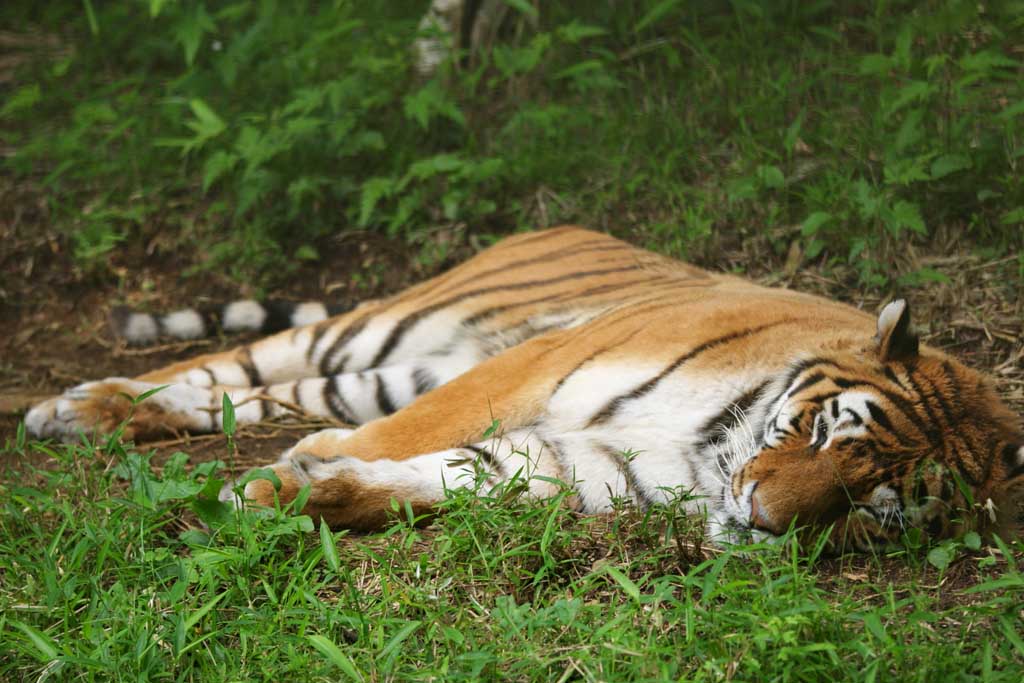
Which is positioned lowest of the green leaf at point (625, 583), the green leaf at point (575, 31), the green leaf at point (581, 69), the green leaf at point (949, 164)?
the green leaf at point (625, 583)

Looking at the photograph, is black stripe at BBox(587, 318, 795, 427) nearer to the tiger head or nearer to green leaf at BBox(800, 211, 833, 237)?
the tiger head

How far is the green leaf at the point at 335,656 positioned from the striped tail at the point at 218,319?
7.10ft

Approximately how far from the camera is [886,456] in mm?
2074

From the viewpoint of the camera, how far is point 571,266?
3436 mm

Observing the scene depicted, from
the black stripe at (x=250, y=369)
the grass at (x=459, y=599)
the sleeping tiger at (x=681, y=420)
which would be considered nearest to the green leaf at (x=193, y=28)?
the black stripe at (x=250, y=369)

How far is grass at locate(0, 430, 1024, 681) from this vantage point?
1.75m

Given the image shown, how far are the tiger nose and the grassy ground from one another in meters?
0.06

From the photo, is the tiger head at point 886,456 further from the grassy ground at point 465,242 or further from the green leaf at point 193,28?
the green leaf at point 193,28

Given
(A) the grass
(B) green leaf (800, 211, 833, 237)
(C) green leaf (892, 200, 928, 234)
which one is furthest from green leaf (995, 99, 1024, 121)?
(A) the grass

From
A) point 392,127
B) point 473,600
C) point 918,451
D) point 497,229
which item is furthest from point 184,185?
point 918,451

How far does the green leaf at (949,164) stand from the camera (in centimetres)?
343

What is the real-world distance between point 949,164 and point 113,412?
2936 mm

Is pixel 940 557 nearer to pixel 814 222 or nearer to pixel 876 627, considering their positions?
pixel 876 627

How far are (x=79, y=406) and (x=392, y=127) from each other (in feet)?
6.73
